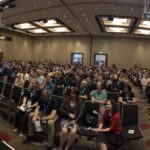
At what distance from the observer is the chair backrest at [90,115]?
5402 mm

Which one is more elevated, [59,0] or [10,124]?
[59,0]

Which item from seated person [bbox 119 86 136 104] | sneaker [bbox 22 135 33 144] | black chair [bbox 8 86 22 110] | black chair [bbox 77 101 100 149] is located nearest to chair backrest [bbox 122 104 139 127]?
black chair [bbox 77 101 100 149]

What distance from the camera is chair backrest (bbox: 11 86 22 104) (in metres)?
7.05

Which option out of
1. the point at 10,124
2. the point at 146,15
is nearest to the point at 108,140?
the point at 10,124

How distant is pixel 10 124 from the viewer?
6.80 m

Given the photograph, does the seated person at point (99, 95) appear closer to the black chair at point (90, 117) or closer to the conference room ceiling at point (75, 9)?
the black chair at point (90, 117)

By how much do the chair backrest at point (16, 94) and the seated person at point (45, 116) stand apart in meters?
1.34

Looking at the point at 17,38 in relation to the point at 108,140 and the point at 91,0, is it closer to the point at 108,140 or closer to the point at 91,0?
the point at 91,0

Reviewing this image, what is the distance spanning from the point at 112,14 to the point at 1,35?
13.4 meters

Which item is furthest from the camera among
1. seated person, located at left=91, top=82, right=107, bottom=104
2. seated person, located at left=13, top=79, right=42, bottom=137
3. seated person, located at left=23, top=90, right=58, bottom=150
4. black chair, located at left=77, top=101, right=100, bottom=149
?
seated person, located at left=91, top=82, right=107, bottom=104

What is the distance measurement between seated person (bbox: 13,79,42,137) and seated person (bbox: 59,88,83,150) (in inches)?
37.3

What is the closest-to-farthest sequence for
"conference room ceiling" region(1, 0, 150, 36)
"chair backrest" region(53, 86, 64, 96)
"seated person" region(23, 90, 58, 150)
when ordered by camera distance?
"seated person" region(23, 90, 58, 150)
"chair backrest" region(53, 86, 64, 96)
"conference room ceiling" region(1, 0, 150, 36)

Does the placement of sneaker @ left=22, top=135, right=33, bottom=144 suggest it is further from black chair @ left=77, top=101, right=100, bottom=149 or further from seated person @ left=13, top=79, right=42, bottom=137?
black chair @ left=77, top=101, right=100, bottom=149

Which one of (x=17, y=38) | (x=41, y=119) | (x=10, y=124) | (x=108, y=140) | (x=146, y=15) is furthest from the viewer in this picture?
(x=17, y=38)
